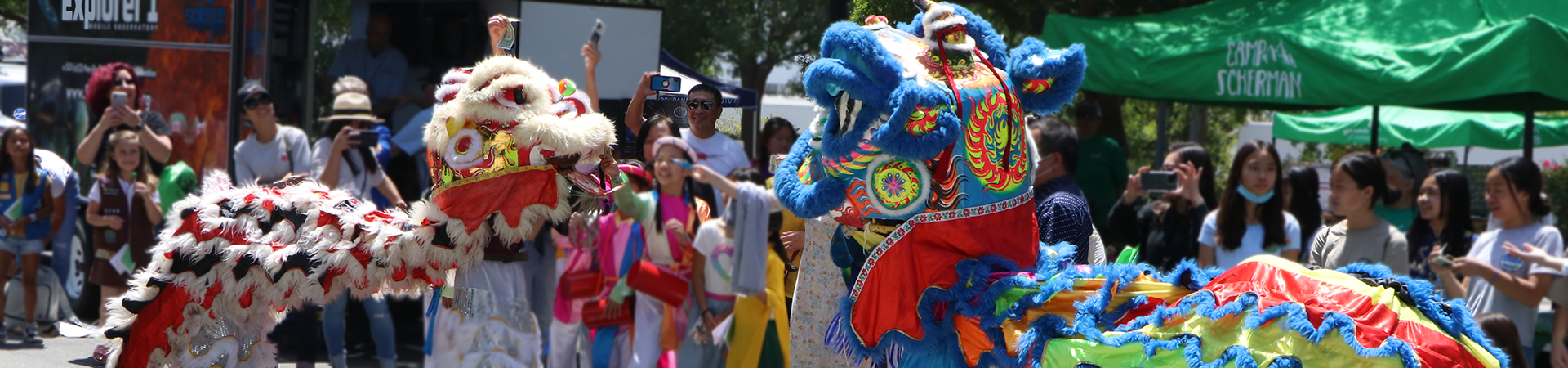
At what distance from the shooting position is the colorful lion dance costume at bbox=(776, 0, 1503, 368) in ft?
7.54

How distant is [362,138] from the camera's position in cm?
570

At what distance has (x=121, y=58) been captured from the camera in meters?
6.62

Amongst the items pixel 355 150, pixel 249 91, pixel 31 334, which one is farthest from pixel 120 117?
pixel 31 334

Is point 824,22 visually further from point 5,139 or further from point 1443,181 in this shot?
point 5,139

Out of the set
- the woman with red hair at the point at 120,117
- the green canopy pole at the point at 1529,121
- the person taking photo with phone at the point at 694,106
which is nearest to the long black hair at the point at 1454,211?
the green canopy pole at the point at 1529,121

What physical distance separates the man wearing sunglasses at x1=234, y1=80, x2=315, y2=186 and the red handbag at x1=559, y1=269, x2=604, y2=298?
1.40 metres

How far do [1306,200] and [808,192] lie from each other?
354 cm

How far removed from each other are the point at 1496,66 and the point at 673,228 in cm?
371

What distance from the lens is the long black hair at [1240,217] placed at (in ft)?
16.8

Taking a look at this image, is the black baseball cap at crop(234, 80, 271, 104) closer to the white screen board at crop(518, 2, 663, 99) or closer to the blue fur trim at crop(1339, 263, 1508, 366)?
the white screen board at crop(518, 2, 663, 99)

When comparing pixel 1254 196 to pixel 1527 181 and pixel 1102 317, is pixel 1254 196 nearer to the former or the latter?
pixel 1527 181

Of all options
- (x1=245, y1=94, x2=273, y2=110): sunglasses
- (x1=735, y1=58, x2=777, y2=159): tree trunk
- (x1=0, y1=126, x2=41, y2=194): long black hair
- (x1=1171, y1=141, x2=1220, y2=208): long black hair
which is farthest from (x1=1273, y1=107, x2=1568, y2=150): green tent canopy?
(x1=0, y1=126, x2=41, y2=194): long black hair

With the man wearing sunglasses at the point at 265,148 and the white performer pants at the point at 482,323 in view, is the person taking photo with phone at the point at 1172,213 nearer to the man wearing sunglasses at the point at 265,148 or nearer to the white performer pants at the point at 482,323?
the white performer pants at the point at 482,323

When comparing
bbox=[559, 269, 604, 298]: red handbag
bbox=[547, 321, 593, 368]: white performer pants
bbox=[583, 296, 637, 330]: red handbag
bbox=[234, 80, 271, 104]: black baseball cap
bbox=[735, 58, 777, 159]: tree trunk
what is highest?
bbox=[735, 58, 777, 159]: tree trunk
